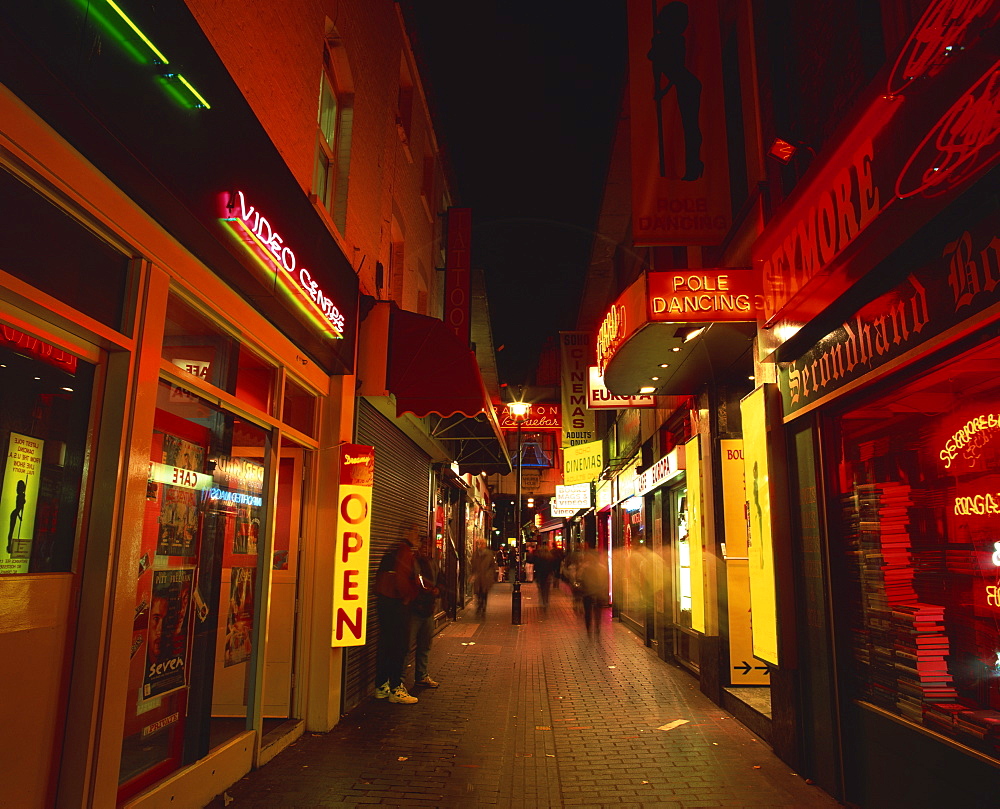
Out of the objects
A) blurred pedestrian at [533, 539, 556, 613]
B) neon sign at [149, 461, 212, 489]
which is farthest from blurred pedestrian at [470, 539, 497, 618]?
A: neon sign at [149, 461, 212, 489]

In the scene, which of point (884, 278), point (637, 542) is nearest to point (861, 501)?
point (884, 278)

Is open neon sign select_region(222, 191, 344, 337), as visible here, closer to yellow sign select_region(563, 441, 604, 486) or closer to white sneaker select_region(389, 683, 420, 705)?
white sneaker select_region(389, 683, 420, 705)

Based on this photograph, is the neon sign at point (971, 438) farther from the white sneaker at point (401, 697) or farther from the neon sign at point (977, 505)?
the white sneaker at point (401, 697)

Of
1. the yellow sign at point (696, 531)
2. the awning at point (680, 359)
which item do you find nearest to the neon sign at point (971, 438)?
the awning at point (680, 359)

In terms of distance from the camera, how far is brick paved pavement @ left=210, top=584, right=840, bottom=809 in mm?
5031

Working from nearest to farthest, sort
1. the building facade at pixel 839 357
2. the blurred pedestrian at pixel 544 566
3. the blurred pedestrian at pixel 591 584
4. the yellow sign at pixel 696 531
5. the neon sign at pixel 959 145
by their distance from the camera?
the neon sign at pixel 959 145 < the building facade at pixel 839 357 < the yellow sign at pixel 696 531 < the blurred pedestrian at pixel 591 584 < the blurred pedestrian at pixel 544 566

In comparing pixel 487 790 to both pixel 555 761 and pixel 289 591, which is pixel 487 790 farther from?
pixel 289 591

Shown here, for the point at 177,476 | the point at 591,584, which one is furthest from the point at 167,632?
the point at 591,584

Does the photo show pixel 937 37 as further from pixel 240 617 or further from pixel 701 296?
pixel 240 617

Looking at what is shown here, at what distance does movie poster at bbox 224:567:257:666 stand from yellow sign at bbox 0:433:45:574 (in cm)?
272

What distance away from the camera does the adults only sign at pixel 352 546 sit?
6969mm

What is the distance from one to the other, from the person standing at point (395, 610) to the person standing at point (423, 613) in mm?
126

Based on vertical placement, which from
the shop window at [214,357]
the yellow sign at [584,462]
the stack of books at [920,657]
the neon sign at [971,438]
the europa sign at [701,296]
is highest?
the europa sign at [701,296]

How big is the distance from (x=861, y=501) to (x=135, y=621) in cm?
527
